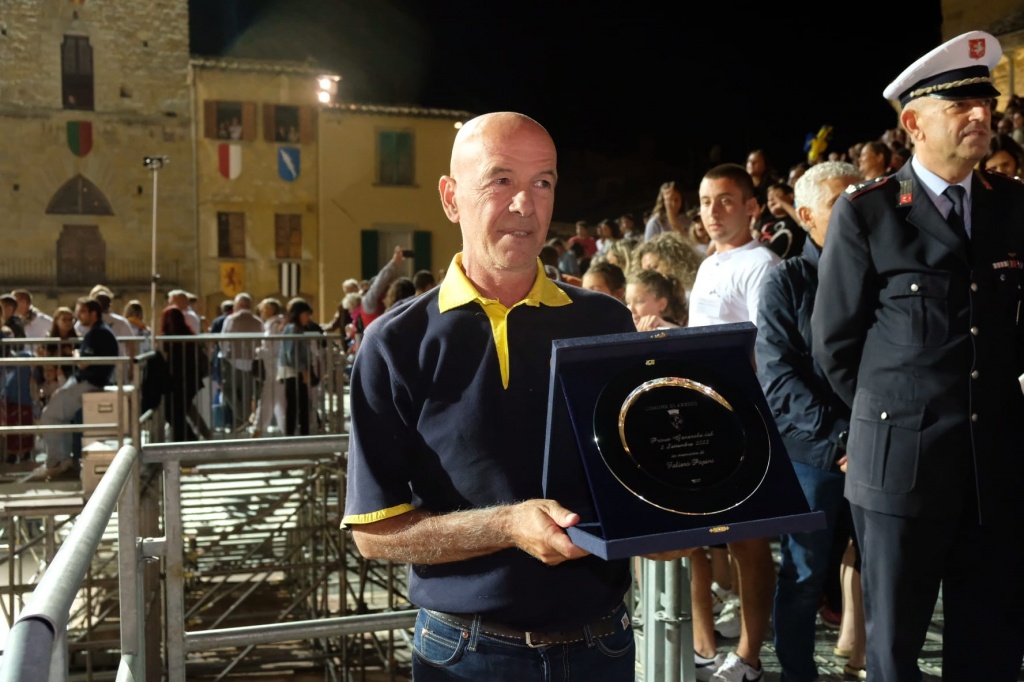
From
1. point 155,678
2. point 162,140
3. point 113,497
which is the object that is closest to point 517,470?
point 113,497

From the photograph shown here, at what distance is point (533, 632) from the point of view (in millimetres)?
1974

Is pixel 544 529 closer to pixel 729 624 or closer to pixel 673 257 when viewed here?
pixel 729 624

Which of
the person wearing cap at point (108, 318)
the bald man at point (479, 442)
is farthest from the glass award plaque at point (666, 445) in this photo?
the person wearing cap at point (108, 318)

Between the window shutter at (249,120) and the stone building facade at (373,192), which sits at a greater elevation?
the window shutter at (249,120)

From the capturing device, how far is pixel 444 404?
6.45ft

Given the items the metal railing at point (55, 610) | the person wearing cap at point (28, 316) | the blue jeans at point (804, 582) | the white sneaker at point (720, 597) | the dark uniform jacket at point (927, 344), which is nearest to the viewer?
the metal railing at point (55, 610)

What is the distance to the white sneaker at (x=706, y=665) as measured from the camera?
435 cm

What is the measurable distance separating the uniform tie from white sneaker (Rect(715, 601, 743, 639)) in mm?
2645

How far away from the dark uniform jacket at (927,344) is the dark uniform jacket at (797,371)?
82cm

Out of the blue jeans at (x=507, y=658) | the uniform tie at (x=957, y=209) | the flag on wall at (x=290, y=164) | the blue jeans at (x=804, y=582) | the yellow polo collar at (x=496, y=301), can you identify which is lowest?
the blue jeans at (x=804, y=582)

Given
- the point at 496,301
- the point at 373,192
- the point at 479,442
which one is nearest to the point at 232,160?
the point at 373,192

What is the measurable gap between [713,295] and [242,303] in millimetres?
11203

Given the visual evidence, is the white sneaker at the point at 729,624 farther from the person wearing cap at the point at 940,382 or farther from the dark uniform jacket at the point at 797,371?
the person wearing cap at the point at 940,382

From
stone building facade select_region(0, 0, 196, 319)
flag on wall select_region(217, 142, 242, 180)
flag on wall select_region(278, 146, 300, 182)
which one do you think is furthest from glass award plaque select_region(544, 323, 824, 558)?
stone building facade select_region(0, 0, 196, 319)
